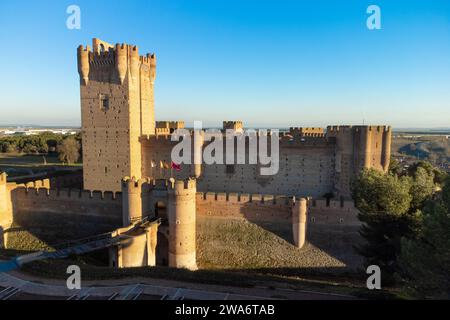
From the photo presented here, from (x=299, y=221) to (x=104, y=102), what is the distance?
616 inches

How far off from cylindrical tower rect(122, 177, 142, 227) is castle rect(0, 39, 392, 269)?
0.17 ft

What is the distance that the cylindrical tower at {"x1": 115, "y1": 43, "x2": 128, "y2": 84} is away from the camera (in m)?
22.4

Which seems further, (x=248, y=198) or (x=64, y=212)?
(x=64, y=212)

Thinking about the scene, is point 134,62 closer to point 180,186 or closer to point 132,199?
point 132,199

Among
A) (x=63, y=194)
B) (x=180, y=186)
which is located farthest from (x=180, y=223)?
(x=63, y=194)

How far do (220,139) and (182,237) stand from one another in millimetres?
8992

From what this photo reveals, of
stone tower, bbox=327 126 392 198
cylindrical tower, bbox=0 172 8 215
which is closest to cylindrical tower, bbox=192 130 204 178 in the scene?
stone tower, bbox=327 126 392 198

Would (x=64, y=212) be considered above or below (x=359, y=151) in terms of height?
below

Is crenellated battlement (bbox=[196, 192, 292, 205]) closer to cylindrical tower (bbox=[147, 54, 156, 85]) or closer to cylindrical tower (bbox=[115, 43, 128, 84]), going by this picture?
cylindrical tower (bbox=[115, 43, 128, 84])

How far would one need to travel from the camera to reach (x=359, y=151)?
797 inches

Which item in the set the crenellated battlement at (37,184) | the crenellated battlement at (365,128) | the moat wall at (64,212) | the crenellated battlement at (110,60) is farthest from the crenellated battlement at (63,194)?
the crenellated battlement at (365,128)
